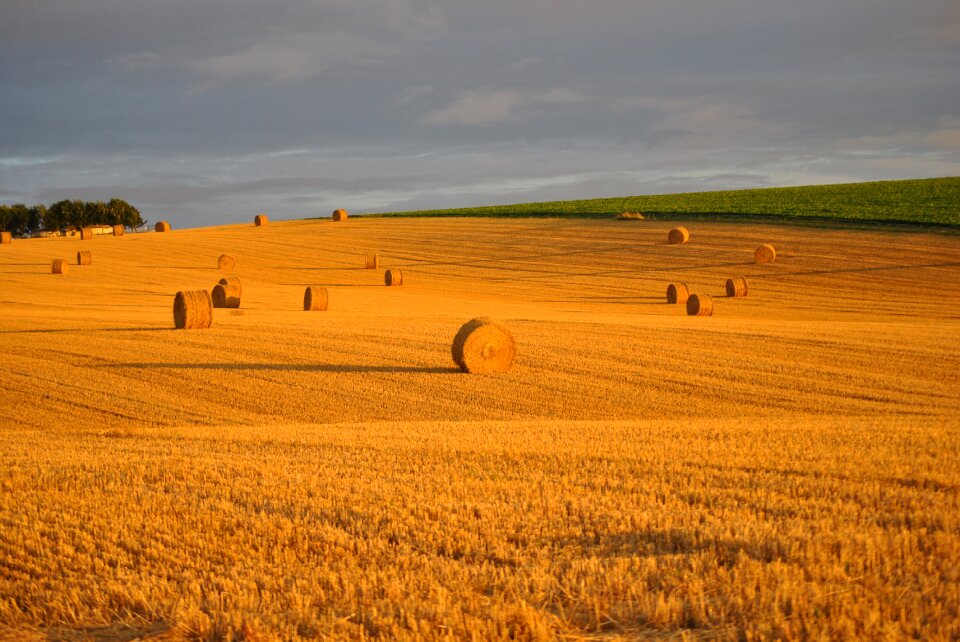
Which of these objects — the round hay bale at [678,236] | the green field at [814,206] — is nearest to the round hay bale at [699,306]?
the round hay bale at [678,236]

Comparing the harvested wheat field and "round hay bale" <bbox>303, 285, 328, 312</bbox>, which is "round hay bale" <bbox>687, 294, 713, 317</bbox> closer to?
the harvested wheat field

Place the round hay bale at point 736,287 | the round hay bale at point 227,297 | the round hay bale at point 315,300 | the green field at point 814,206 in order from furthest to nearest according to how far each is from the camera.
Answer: the green field at point 814,206
the round hay bale at point 736,287
the round hay bale at point 315,300
the round hay bale at point 227,297

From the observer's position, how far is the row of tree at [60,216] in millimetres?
104812

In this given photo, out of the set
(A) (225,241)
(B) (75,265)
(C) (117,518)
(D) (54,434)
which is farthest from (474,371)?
(A) (225,241)

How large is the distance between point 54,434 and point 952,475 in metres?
10.7

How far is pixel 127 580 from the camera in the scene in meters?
4.62

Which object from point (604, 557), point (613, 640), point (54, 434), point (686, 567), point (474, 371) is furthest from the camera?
point (474, 371)

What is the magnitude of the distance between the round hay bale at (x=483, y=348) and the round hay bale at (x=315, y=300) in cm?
1299

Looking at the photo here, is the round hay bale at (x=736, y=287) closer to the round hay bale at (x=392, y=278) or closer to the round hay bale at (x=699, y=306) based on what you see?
the round hay bale at (x=699, y=306)

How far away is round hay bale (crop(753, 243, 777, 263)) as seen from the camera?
41.7m

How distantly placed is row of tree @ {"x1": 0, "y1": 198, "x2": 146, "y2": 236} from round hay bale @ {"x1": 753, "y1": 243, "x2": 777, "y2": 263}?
8833cm

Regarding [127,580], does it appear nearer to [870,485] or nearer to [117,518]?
[117,518]

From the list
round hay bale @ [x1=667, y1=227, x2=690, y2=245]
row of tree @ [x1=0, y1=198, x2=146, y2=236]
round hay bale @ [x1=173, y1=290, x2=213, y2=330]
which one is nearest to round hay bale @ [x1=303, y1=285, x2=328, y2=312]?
round hay bale @ [x1=173, y1=290, x2=213, y2=330]

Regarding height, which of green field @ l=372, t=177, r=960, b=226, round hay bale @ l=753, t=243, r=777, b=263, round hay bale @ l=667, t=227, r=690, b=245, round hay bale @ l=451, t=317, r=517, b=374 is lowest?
round hay bale @ l=451, t=317, r=517, b=374
